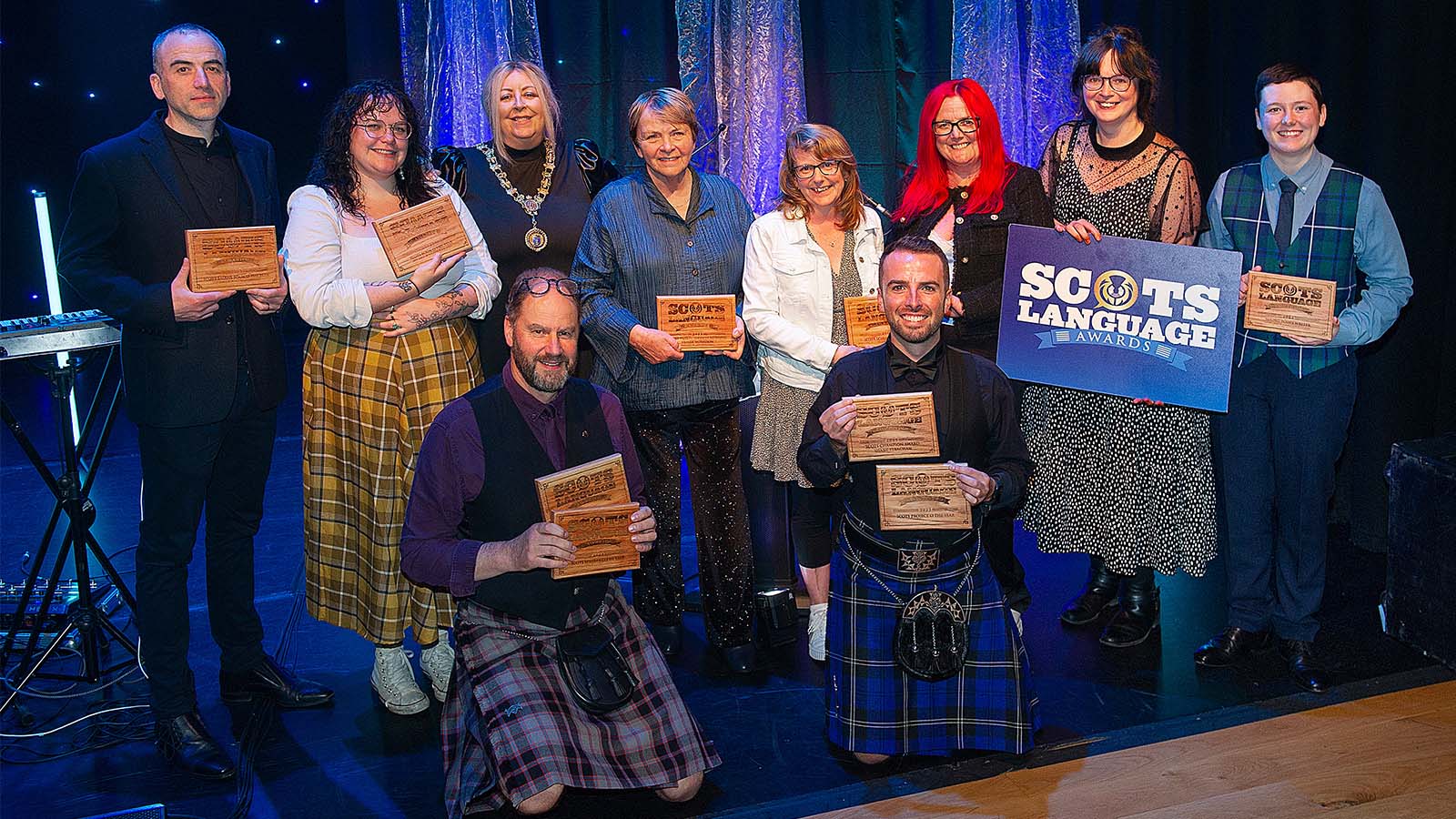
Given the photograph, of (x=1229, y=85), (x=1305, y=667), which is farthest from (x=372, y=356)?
(x=1229, y=85)

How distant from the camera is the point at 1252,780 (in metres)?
3.12

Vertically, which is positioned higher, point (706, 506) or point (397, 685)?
point (706, 506)

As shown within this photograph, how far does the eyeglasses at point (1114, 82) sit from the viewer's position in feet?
11.7

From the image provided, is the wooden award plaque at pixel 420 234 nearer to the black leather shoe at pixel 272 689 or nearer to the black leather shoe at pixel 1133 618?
the black leather shoe at pixel 272 689

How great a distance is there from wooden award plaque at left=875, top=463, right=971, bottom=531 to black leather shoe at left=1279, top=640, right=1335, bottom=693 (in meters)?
1.30

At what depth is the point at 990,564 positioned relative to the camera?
3.60 m

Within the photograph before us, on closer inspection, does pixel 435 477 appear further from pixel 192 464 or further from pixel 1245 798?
pixel 1245 798

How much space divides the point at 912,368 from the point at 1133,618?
1.38 metres

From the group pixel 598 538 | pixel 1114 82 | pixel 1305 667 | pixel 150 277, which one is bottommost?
pixel 1305 667

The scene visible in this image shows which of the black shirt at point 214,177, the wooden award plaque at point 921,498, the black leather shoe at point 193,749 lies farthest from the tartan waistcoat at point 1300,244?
the black leather shoe at point 193,749

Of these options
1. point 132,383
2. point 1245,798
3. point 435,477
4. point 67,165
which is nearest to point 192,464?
point 132,383

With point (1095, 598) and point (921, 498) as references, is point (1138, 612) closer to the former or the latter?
point (1095, 598)

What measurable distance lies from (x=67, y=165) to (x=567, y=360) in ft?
21.3

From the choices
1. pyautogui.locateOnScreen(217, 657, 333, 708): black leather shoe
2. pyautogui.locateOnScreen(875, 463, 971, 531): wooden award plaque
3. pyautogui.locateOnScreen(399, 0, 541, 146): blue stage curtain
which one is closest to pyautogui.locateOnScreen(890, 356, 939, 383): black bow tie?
pyautogui.locateOnScreen(875, 463, 971, 531): wooden award plaque
